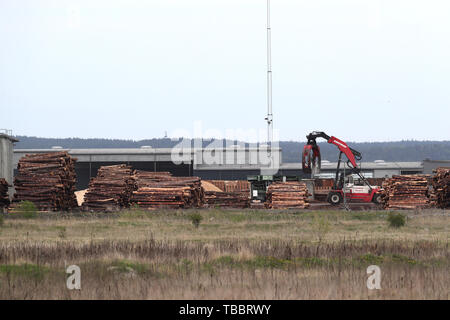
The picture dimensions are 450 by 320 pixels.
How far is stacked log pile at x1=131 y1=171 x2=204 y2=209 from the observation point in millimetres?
39594

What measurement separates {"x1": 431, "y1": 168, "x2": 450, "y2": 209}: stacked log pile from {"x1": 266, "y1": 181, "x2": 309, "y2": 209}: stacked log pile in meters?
8.53

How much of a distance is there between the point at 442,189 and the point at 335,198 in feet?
22.5

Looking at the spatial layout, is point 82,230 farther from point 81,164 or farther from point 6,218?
point 81,164

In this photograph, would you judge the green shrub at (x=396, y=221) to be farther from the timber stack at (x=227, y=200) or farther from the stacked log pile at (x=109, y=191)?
the timber stack at (x=227, y=200)

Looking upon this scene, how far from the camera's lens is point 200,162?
83125 mm

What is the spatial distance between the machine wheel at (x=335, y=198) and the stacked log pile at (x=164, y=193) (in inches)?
379

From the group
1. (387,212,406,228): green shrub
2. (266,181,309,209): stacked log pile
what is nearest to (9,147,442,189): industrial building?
(266,181,309,209): stacked log pile

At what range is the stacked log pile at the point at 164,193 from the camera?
39.6 meters

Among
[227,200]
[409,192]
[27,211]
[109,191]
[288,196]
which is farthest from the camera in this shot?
[227,200]

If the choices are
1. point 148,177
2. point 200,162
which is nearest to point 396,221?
point 148,177

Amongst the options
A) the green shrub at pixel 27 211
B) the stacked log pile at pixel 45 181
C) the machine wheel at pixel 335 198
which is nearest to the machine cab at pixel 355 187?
the machine wheel at pixel 335 198

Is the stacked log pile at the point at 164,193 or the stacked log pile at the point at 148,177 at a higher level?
the stacked log pile at the point at 148,177

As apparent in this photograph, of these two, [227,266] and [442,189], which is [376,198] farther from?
[227,266]

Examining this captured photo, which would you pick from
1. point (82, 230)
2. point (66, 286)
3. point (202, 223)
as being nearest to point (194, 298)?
point (66, 286)
